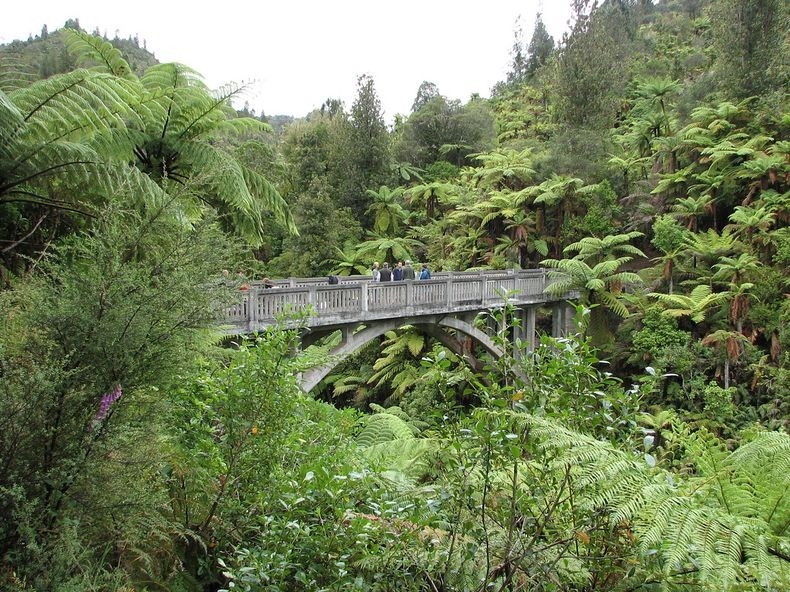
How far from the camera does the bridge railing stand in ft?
25.1

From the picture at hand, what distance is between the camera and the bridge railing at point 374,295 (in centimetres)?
764

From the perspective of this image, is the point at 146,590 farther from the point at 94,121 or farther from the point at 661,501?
the point at 94,121

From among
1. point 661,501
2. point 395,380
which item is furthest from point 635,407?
point 395,380

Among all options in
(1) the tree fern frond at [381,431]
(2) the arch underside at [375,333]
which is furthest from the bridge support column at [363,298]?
(1) the tree fern frond at [381,431]

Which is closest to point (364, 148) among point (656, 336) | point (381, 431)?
point (656, 336)

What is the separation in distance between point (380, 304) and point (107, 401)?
7.97m

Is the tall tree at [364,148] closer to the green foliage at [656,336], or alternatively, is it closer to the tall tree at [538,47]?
the green foliage at [656,336]

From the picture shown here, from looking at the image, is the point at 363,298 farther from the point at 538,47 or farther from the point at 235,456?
the point at 538,47

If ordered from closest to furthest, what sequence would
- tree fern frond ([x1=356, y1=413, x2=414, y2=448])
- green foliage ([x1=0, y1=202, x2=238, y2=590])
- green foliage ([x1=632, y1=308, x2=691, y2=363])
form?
green foliage ([x1=0, y1=202, x2=238, y2=590])
tree fern frond ([x1=356, y1=413, x2=414, y2=448])
green foliage ([x1=632, y1=308, x2=691, y2=363])

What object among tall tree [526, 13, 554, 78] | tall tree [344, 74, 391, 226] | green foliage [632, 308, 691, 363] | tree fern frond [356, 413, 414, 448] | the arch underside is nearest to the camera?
tree fern frond [356, 413, 414, 448]

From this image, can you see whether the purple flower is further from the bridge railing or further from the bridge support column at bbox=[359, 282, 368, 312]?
the bridge support column at bbox=[359, 282, 368, 312]

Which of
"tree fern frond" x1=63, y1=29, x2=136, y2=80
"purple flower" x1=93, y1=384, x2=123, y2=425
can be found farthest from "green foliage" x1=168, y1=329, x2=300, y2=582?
"tree fern frond" x1=63, y1=29, x2=136, y2=80

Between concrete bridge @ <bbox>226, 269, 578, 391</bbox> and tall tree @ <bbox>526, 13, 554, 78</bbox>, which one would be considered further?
tall tree @ <bbox>526, 13, 554, 78</bbox>

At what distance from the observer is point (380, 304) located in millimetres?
9953
